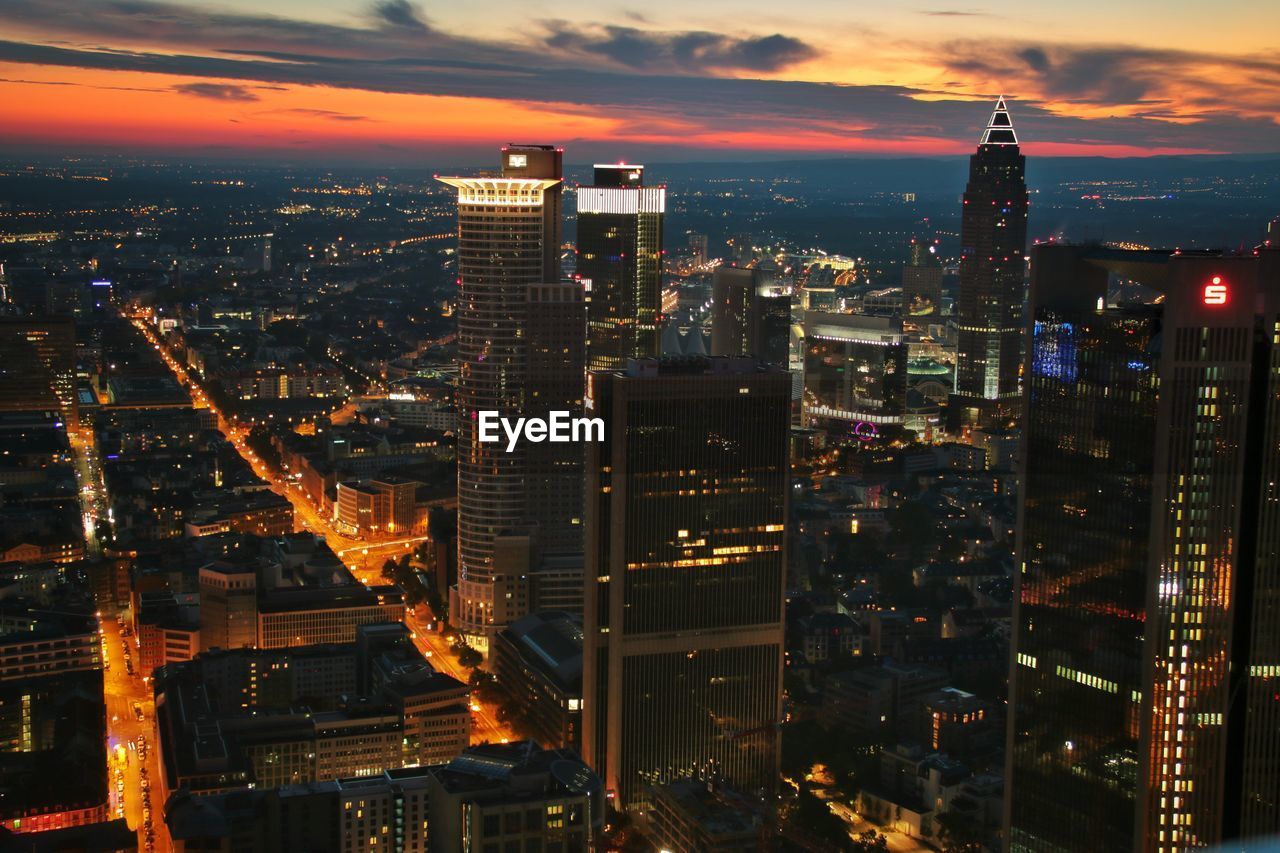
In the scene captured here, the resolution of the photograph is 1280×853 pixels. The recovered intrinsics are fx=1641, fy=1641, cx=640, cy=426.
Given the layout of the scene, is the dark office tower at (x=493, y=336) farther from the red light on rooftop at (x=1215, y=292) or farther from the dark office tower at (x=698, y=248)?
the dark office tower at (x=698, y=248)

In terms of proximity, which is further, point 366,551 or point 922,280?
point 922,280

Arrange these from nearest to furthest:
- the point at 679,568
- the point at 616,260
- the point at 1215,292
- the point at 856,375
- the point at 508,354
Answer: the point at 1215,292 < the point at 679,568 < the point at 508,354 < the point at 616,260 < the point at 856,375

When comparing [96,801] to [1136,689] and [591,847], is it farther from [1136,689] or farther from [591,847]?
[1136,689]

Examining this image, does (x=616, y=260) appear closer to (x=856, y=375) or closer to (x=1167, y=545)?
(x=856, y=375)

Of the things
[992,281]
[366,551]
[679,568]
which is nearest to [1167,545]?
[679,568]

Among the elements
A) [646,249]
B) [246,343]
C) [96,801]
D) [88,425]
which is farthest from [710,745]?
[246,343]
